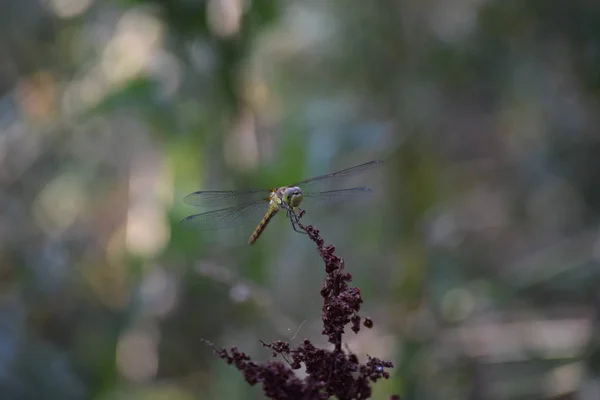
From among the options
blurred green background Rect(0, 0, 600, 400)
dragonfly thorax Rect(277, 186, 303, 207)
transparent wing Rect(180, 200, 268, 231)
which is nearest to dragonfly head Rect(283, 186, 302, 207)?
dragonfly thorax Rect(277, 186, 303, 207)

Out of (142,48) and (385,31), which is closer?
(142,48)

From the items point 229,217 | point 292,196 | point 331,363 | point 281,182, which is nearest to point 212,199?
point 229,217

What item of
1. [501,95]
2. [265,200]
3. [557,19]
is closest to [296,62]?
[501,95]

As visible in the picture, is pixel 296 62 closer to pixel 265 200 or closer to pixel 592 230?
pixel 592 230

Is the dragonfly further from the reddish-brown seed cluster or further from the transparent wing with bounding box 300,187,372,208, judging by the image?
the reddish-brown seed cluster

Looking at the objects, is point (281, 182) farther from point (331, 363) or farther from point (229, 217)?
point (331, 363)

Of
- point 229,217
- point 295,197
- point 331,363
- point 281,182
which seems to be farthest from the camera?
point 281,182

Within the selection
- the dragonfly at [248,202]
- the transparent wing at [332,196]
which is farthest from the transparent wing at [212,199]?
the transparent wing at [332,196]
